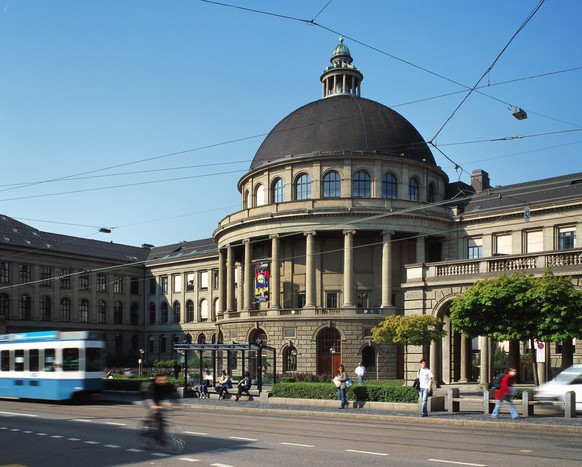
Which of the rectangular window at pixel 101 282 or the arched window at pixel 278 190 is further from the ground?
the arched window at pixel 278 190

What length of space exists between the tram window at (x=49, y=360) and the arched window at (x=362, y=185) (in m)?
39.7

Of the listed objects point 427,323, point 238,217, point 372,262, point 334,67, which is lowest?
point 427,323

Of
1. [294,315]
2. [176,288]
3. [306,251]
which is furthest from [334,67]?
[176,288]

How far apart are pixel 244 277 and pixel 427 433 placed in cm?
5377

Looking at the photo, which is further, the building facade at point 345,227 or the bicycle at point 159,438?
the building facade at point 345,227

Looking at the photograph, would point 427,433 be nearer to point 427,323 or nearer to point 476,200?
point 427,323

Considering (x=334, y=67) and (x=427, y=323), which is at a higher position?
(x=334, y=67)

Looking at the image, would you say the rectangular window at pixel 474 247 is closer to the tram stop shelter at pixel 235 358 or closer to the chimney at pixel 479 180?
the chimney at pixel 479 180

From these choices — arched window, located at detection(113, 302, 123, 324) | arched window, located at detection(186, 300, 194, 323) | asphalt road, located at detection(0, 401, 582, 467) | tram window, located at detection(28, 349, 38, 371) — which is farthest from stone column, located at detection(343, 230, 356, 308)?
arched window, located at detection(113, 302, 123, 324)

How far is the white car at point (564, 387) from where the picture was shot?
28.1 meters

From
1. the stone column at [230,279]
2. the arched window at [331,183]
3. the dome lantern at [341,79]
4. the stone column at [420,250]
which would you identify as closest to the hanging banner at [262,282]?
the stone column at [230,279]

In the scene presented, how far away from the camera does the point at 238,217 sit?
74.0 m

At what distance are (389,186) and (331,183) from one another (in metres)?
5.41

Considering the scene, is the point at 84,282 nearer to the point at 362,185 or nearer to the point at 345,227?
the point at 362,185
